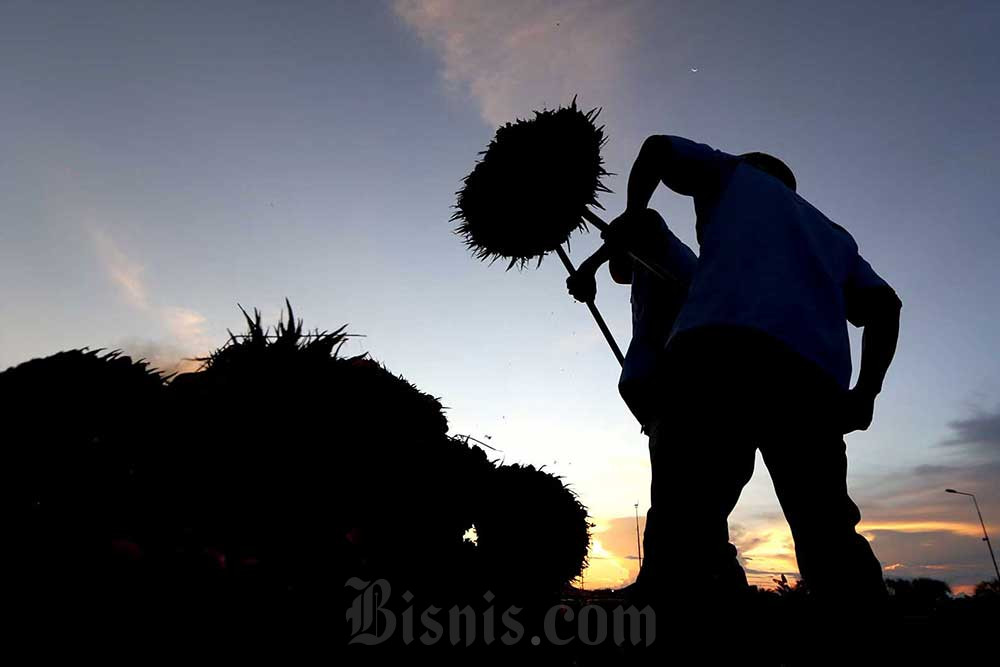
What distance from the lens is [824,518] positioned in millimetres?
2402

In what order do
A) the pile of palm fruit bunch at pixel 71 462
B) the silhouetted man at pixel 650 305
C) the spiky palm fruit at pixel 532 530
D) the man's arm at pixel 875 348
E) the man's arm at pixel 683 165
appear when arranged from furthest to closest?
the spiky palm fruit at pixel 532 530 < the silhouetted man at pixel 650 305 < the man's arm at pixel 683 165 < the man's arm at pixel 875 348 < the pile of palm fruit bunch at pixel 71 462

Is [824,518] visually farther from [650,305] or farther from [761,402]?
[650,305]

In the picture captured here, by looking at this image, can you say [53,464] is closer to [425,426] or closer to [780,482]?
[425,426]

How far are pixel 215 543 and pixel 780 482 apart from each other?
8.32ft

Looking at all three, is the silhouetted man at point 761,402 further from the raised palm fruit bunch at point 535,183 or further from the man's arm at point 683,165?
the raised palm fruit bunch at point 535,183

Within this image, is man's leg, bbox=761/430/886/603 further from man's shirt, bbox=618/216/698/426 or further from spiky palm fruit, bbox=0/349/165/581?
spiky palm fruit, bbox=0/349/165/581

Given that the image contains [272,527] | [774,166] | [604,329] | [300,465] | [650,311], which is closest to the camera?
[272,527]

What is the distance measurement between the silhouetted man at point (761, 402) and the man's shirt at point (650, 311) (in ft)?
3.58

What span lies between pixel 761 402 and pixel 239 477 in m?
2.39

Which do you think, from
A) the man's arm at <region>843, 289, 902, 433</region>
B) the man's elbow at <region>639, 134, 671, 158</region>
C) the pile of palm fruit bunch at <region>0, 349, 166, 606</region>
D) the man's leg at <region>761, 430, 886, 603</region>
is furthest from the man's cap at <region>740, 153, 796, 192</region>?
the pile of palm fruit bunch at <region>0, 349, 166, 606</region>

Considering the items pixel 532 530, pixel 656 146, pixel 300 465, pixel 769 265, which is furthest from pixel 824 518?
pixel 532 530

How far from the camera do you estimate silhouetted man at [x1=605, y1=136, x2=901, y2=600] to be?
235cm

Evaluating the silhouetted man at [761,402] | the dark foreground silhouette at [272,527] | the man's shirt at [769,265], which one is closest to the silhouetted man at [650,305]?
the man's shirt at [769,265]

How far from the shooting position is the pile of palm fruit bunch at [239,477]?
1730mm
